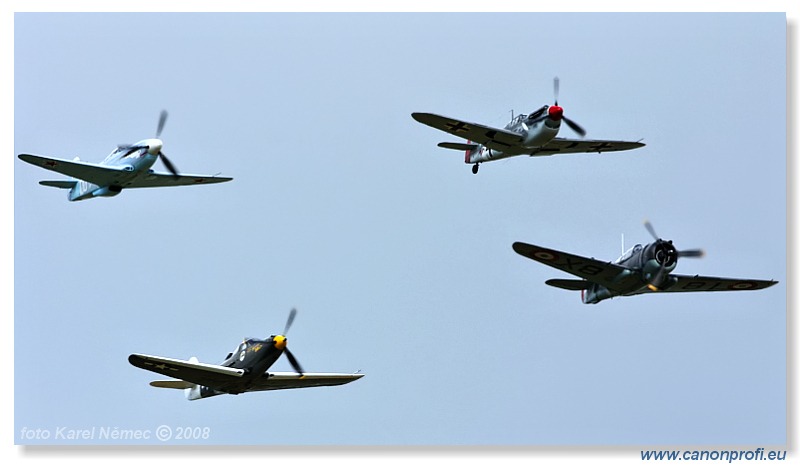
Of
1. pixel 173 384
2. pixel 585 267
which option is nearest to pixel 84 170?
pixel 173 384

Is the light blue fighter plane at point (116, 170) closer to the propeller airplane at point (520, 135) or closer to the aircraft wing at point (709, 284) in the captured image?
the propeller airplane at point (520, 135)

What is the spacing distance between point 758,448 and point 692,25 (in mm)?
7394

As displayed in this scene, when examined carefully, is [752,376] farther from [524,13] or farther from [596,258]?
[524,13]

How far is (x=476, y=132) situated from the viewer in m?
29.8

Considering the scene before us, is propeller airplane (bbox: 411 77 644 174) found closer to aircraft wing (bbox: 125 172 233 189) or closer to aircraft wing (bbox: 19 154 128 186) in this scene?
aircraft wing (bbox: 125 172 233 189)

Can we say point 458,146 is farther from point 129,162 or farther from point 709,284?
point 129,162

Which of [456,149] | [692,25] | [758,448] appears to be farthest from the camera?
[456,149]

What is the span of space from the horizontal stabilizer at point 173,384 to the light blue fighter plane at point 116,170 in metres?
3.97

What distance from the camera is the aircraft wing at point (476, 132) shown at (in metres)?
29.0

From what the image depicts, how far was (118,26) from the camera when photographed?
28000 mm

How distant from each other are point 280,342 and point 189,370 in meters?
1.69

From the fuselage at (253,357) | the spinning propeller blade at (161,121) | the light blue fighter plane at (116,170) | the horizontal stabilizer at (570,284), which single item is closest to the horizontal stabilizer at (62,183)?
the light blue fighter plane at (116,170)

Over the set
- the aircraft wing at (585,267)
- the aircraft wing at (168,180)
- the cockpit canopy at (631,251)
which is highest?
the aircraft wing at (168,180)
